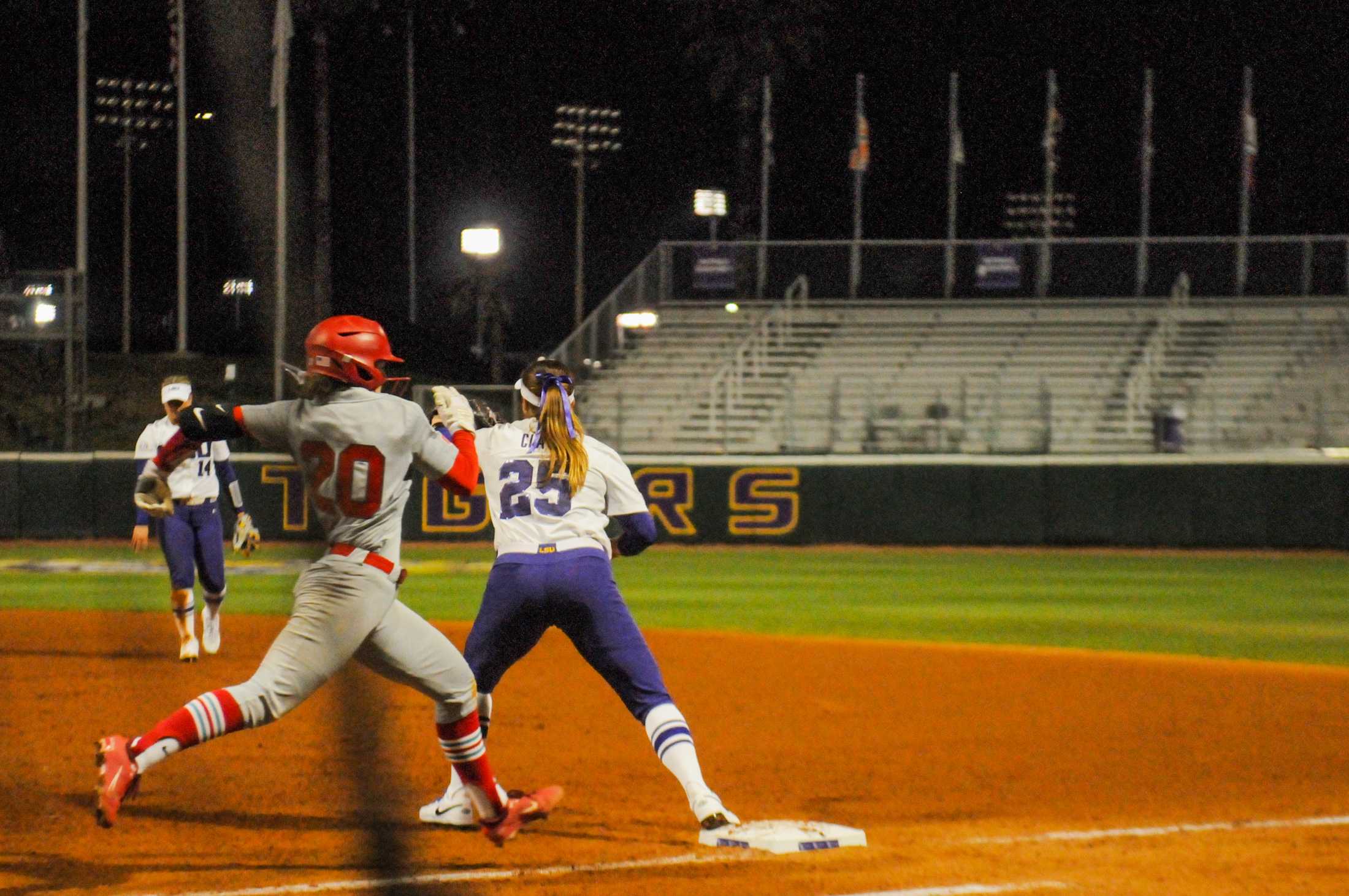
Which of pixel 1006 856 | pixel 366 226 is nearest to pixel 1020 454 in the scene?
pixel 1006 856

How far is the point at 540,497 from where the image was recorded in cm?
564

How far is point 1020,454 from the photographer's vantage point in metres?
21.5

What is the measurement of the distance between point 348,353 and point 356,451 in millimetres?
348

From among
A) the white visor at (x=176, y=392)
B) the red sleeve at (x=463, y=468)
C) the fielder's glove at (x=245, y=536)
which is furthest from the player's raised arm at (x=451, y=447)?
the white visor at (x=176, y=392)

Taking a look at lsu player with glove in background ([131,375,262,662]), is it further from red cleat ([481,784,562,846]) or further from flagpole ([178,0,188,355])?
flagpole ([178,0,188,355])

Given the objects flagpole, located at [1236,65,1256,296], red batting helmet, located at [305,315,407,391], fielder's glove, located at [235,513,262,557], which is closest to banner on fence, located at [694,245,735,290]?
flagpole, located at [1236,65,1256,296]

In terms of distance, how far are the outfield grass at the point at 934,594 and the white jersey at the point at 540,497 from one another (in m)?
6.10

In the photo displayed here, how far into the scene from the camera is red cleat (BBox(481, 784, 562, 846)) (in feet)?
18.2

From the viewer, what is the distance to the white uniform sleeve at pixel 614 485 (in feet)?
19.0

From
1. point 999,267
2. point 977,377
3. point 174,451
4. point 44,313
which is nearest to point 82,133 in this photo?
point 44,313

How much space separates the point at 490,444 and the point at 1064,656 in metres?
6.67

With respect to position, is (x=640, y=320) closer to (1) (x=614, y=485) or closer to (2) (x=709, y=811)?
(1) (x=614, y=485)

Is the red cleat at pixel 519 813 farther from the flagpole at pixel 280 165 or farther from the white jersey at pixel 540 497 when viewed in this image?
the flagpole at pixel 280 165

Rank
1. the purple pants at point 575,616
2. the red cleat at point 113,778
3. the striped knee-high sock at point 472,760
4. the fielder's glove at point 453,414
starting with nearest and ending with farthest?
the red cleat at point 113,778 < the fielder's glove at point 453,414 < the striped knee-high sock at point 472,760 < the purple pants at point 575,616
